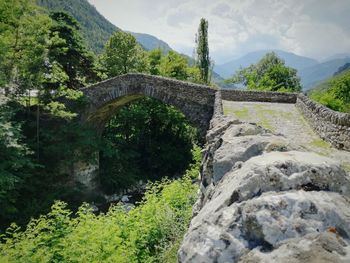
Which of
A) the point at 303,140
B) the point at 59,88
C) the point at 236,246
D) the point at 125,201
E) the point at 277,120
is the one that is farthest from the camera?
the point at 125,201

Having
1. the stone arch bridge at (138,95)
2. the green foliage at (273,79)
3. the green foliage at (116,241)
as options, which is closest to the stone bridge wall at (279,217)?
the green foliage at (116,241)

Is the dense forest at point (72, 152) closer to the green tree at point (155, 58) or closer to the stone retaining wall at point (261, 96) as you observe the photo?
the green tree at point (155, 58)

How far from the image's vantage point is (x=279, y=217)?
222 cm

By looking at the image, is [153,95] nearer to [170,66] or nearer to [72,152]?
[72,152]

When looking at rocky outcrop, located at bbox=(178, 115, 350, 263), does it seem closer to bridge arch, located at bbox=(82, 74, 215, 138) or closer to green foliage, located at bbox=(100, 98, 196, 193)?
bridge arch, located at bbox=(82, 74, 215, 138)

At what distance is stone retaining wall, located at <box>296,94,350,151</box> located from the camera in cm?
879

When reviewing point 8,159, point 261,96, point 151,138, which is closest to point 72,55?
point 151,138

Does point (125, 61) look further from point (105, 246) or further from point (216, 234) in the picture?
point (216, 234)

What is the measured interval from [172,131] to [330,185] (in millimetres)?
27289

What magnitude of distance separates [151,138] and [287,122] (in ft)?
58.6

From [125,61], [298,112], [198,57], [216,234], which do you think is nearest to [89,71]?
[125,61]

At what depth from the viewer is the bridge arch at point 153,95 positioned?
57.4 ft

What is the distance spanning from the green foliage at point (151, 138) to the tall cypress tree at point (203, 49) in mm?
14660

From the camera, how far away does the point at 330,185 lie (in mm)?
2529
